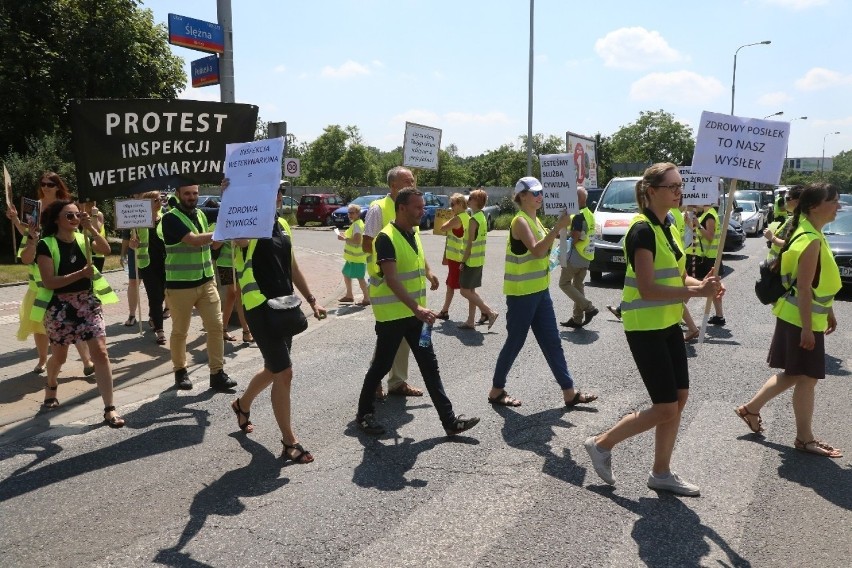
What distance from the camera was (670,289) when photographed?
12.4ft

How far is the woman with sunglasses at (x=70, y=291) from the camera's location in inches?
208

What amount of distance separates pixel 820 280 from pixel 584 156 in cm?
1495

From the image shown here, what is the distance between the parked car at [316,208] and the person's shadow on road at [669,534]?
29.8 metres

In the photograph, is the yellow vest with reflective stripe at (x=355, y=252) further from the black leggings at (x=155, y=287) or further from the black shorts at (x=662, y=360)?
the black shorts at (x=662, y=360)

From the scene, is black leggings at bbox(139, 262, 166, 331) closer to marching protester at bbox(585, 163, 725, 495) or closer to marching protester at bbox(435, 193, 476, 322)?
marching protester at bbox(435, 193, 476, 322)

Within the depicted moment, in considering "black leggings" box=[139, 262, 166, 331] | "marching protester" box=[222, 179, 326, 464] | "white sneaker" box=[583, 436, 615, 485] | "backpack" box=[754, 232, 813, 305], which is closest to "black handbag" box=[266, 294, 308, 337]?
"marching protester" box=[222, 179, 326, 464]

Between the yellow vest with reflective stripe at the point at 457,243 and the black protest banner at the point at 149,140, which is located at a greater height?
the black protest banner at the point at 149,140

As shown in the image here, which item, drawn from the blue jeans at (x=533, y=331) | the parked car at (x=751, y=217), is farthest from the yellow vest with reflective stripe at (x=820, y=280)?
the parked car at (x=751, y=217)

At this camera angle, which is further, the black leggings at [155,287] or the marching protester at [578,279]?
the marching protester at [578,279]

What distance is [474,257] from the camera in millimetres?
8922

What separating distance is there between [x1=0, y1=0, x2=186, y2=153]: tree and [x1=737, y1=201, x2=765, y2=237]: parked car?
20.6m

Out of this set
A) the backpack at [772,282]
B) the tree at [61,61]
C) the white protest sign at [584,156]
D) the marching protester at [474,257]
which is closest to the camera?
the backpack at [772,282]

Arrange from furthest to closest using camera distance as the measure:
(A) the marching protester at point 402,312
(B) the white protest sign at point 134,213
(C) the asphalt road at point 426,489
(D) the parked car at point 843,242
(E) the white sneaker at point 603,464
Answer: (D) the parked car at point 843,242
(B) the white protest sign at point 134,213
(A) the marching protester at point 402,312
(E) the white sneaker at point 603,464
(C) the asphalt road at point 426,489

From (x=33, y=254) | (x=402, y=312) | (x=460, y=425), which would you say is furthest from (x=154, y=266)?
(x=460, y=425)
